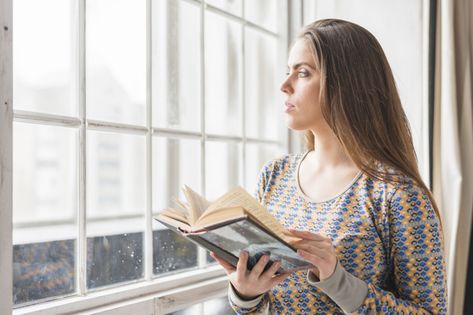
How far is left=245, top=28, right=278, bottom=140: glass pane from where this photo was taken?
2.15 metres

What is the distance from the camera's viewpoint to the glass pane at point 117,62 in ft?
5.08

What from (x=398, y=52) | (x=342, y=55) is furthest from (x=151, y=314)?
(x=398, y=52)

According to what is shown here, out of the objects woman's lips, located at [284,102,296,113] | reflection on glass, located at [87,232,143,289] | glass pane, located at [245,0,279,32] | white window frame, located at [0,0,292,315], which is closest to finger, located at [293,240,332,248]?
woman's lips, located at [284,102,296,113]

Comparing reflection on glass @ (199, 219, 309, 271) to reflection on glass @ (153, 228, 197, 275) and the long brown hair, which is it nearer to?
the long brown hair

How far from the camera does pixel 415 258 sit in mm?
1212

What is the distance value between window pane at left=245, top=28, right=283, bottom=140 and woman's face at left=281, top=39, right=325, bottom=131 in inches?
30.9

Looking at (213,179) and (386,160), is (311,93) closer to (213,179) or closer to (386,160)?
(386,160)

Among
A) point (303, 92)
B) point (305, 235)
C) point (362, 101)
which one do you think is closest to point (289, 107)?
point (303, 92)

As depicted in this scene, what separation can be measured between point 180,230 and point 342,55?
2.16 ft

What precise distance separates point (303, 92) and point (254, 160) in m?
0.86

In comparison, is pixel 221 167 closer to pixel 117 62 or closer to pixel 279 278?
pixel 117 62

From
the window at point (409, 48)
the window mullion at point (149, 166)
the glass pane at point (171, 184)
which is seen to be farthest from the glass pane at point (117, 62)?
the window at point (409, 48)

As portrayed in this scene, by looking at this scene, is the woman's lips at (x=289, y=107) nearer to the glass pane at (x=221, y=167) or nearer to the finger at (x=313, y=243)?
the finger at (x=313, y=243)

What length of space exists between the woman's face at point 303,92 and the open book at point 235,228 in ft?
1.35
